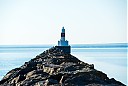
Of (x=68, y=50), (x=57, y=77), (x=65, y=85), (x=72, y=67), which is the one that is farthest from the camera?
(x=68, y=50)

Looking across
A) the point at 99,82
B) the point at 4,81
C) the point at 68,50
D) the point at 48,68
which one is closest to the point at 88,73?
the point at 99,82

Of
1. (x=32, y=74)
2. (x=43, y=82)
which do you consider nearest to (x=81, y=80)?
(x=43, y=82)

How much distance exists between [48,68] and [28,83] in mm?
2932

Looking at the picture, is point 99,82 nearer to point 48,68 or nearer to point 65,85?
point 65,85

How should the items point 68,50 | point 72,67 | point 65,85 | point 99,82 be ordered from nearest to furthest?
point 65,85 < point 99,82 < point 72,67 < point 68,50

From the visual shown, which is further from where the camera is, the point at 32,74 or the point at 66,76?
the point at 32,74

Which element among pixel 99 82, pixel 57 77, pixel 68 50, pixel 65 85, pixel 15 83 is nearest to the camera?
pixel 65 85

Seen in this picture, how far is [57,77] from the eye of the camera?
1241 cm

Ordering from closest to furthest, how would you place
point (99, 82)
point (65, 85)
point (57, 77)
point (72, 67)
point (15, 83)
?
point (65, 85), point (99, 82), point (57, 77), point (15, 83), point (72, 67)

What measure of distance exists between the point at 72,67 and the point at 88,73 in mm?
2229

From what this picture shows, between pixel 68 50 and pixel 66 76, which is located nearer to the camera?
pixel 66 76

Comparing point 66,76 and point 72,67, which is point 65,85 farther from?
point 72,67

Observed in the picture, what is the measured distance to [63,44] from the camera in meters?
36.2

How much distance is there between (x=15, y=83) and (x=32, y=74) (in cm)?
87
